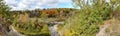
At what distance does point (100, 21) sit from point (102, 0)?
43.8 inches

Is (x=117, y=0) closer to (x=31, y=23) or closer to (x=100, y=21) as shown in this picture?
(x=100, y=21)

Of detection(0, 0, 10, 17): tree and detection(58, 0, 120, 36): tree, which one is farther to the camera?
detection(0, 0, 10, 17): tree

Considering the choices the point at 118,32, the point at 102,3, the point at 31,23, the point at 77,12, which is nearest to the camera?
the point at 118,32

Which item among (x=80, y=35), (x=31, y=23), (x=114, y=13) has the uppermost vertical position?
(x=114, y=13)

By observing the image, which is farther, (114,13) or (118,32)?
(114,13)

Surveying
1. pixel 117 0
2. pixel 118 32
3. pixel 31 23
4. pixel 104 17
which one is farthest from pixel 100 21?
pixel 31 23

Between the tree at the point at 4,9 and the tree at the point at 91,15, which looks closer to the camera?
the tree at the point at 91,15

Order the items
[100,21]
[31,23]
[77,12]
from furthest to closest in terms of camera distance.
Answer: [31,23] → [77,12] → [100,21]

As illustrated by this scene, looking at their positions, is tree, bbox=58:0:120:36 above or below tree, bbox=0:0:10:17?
above

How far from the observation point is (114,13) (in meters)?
11.6

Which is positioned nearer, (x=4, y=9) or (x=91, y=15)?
(x=91, y=15)

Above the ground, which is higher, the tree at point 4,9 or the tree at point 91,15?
the tree at point 91,15

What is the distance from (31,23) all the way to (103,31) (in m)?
10.7

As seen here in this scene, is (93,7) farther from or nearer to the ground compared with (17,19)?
farther from the ground
